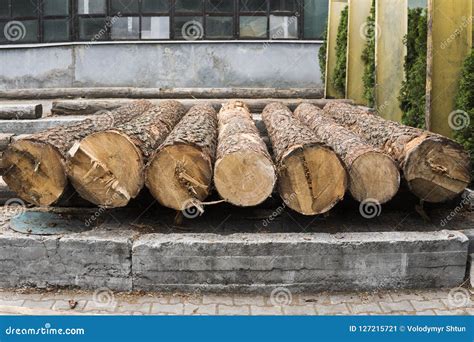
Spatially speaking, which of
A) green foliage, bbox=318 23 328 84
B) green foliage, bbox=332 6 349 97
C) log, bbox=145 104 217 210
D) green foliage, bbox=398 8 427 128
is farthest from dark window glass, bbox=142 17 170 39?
log, bbox=145 104 217 210

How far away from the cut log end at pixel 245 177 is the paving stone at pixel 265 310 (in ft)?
2.55

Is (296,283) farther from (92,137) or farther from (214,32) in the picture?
(214,32)

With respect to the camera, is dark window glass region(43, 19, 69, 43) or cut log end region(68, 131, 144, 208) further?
dark window glass region(43, 19, 69, 43)

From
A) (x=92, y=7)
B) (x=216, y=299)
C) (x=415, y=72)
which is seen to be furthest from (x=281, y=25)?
(x=216, y=299)

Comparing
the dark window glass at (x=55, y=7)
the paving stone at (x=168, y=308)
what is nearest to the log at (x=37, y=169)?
the paving stone at (x=168, y=308)

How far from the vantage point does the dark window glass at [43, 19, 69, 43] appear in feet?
42.6

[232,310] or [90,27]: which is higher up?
[90,27]

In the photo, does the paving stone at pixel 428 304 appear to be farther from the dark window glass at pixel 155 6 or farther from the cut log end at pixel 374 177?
the dark window glass at pixel 155 6

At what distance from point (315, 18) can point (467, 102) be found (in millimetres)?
7440

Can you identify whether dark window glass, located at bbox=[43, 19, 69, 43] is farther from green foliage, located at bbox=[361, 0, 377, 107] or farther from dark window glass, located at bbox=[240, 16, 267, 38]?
green foliage, located at bbox=[361, 0, 377, 107]

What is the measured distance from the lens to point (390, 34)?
804 centimetres

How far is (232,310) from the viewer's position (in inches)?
161

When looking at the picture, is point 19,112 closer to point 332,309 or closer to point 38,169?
point 38,169

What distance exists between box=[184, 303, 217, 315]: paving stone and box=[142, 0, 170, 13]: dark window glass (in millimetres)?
9872
